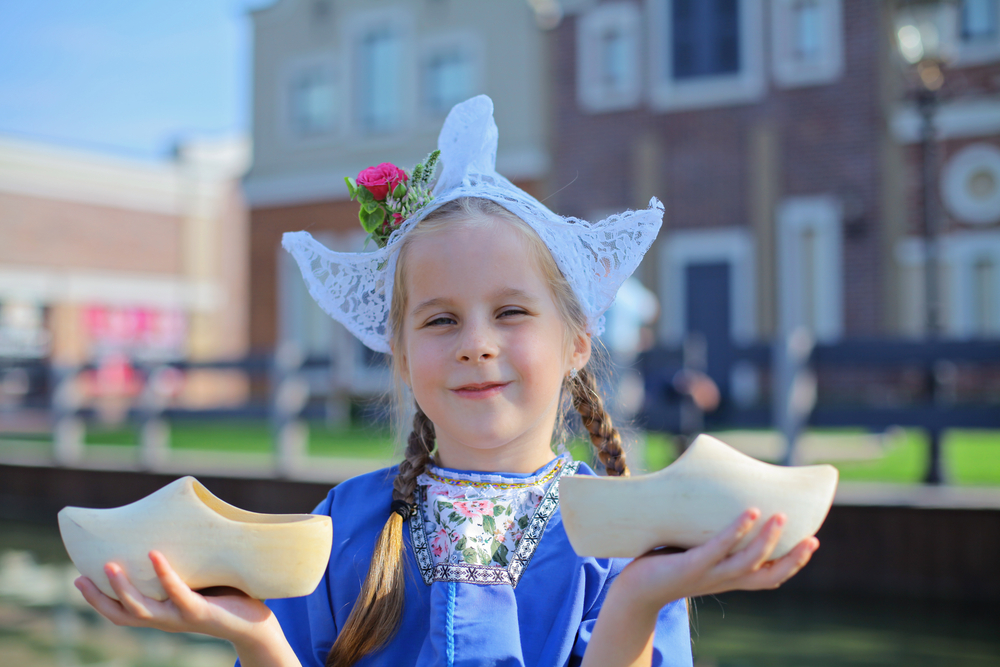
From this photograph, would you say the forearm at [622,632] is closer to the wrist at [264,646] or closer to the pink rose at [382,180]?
the wrist at [264,646]

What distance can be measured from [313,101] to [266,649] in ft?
44.6

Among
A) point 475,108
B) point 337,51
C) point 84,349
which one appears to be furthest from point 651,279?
point 84,349

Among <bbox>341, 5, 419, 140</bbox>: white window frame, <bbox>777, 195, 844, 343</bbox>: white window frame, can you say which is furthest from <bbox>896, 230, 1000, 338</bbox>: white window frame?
<bbox>341, 5, 419, 140</bbox>: white window frame

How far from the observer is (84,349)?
76.2ft

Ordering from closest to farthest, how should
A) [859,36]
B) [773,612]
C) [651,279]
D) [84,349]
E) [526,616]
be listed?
[526,616]
[773,612]
[859,36]
[651,279]
[84,349]

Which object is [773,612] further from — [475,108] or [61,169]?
[61,169]

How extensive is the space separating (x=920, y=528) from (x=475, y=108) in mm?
3744

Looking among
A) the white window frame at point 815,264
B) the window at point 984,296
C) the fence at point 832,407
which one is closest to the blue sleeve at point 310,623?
the fence at point 832,407

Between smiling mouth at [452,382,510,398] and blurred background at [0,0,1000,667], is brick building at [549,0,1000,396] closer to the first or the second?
blurred background at [0,0,1000,667]

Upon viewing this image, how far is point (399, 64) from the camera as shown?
42.9ft

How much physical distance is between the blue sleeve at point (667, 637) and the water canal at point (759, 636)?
6.68 ft

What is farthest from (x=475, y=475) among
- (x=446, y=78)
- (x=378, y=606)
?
(x=446, y=78)

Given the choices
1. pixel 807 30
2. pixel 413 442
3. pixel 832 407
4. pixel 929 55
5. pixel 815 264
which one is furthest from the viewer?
pixel 807 30

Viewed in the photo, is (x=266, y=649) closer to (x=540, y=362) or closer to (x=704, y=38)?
(x=540, y=362)
